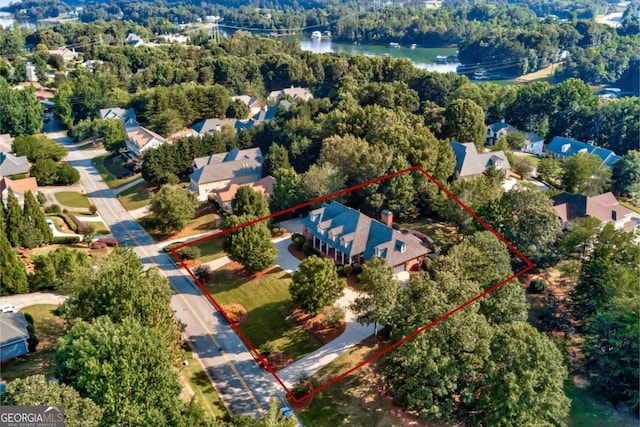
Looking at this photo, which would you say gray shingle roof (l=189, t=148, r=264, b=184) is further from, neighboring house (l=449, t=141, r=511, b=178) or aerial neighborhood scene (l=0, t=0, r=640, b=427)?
neighboring house (l=449, t=141, r=511, b=178)

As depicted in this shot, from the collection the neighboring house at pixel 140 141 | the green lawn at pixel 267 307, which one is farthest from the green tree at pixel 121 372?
the neighboring house at pixel 140 141

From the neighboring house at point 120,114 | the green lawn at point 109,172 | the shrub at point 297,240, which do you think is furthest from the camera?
the neighboring house at point 120,114

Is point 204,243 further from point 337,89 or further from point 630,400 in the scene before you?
point 337,89

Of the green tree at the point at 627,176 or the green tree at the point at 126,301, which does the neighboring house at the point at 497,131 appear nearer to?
the green tree at the point at 627,176

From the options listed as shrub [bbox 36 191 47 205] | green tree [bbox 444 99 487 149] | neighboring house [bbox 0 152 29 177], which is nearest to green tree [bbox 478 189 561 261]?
green tree [bbox 444 99 487 149]

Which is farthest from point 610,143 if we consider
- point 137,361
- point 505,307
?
point 137,361

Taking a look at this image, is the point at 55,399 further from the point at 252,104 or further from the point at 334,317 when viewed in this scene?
the point at 252,104

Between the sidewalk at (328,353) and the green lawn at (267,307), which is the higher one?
the sidewalk at (328,353)
